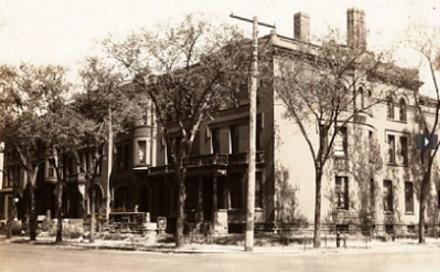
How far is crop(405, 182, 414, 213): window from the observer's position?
163 ft

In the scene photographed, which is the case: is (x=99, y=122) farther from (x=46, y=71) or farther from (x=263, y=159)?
(x=263, y=159)

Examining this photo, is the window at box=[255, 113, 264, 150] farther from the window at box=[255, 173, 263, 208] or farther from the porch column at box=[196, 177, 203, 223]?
the porch column at box=[196, 177, 203, 223]

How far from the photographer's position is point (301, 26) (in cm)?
4462

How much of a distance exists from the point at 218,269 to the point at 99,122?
23100 millimetres

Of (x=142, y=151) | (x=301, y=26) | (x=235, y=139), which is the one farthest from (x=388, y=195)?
(x=142, y=151)

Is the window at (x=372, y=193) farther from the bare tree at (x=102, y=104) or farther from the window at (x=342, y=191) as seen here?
the bare tree at (x=102, y=104)

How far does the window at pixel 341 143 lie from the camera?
145 feet

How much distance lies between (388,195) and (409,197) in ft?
8.64

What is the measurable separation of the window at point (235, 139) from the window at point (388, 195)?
11819mm

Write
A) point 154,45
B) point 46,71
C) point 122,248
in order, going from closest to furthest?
point 154,45, point 122,248, point 46,71

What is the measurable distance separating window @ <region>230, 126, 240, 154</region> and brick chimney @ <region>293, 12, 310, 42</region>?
753 cm

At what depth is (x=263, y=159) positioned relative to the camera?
1644 inches

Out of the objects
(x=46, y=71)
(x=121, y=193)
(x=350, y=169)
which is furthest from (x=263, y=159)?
(x=121, y=193)

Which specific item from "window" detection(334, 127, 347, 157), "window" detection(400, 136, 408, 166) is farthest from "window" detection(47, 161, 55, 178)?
"window" detection(400, 136, 408, 166)
